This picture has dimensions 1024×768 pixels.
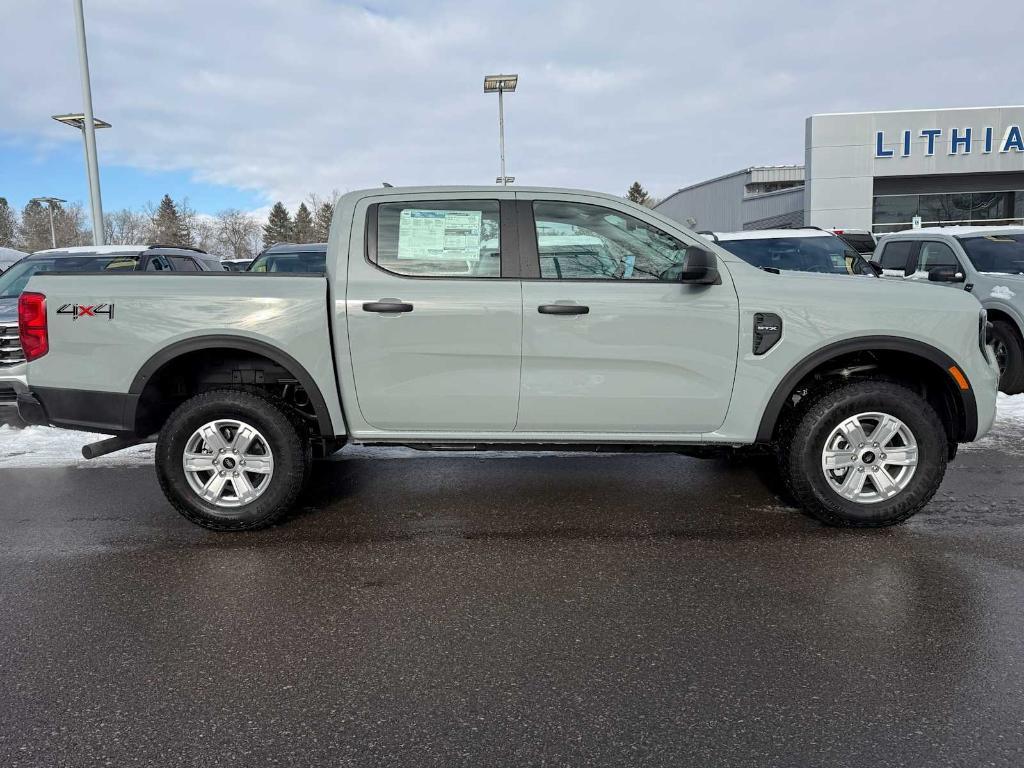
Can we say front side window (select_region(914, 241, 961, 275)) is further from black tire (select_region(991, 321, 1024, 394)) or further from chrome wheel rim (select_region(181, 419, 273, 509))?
chrome wheel rim (select_region(181, 419, 273, 509))

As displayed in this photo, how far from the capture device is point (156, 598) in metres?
3.81

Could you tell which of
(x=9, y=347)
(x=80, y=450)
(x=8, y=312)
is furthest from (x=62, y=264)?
(x=80, y=450)

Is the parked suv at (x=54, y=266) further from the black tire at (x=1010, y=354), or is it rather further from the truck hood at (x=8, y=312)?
the black tire at (x=1010, y=354)

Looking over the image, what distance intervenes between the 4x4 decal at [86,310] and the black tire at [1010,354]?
28.6 feet

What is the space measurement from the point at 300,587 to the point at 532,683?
4.88ft

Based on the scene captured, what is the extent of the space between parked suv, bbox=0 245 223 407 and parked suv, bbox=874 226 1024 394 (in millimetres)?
8926

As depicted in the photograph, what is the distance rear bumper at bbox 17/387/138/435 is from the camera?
4.64m

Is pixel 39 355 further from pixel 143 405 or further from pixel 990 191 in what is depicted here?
pixel 990 191

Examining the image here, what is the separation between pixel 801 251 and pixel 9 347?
29.3 ft

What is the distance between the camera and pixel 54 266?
386 inches

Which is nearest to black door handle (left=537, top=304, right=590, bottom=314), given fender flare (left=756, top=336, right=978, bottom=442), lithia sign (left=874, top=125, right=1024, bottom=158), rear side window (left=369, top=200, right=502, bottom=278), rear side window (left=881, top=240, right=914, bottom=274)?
rear side window (left=369, top=200, right=502, bottom=278)

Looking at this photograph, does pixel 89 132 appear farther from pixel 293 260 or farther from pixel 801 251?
pixel 801 251

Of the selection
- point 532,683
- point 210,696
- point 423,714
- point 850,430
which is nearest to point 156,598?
point 210,696

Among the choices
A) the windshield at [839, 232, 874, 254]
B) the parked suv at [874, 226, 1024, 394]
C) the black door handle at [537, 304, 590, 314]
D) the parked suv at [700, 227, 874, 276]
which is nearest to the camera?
the black door handle at [537, 304, 590, 314]
